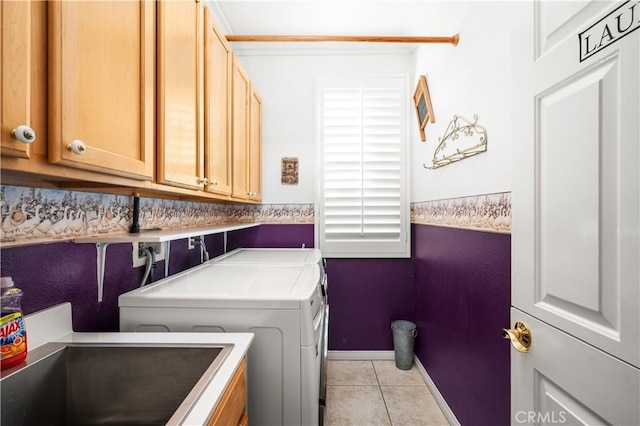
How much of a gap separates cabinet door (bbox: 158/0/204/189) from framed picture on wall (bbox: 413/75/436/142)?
5.50 ft

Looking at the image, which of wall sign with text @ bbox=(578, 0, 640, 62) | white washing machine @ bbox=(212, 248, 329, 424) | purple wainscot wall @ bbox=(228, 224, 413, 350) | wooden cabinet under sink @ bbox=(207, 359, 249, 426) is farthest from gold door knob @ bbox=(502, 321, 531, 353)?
purple wainscot wall @ bbox=(228, 224, 413, 350)

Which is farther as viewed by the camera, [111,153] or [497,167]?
[497,167]

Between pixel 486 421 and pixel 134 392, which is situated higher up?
pixel 134 392

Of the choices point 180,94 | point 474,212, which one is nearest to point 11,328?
point 180,94

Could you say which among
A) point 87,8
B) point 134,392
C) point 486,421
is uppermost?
point 87,8

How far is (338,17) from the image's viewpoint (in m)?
2.34

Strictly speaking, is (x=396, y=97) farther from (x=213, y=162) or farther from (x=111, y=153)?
(x=111, y=153)

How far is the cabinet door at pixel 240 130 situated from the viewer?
1887 mm

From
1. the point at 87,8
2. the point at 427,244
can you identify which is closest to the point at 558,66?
the point at 87,8

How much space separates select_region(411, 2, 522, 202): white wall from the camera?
1332mm

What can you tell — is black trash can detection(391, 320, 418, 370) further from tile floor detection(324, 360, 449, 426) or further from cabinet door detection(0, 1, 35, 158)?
cabinet door detection(0, 1, 35, 158)

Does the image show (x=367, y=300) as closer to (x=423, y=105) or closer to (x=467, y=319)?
(x=467, y=319)

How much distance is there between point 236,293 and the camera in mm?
1262

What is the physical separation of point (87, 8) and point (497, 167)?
5.17ft
